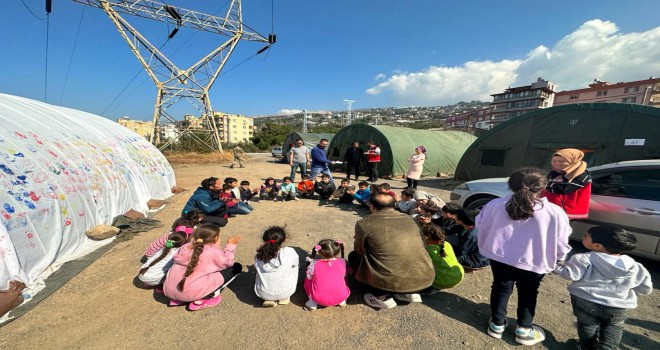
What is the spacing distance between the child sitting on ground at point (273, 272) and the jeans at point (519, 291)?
6.90 feet

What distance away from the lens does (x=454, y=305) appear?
2.97m

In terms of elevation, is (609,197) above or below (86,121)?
below

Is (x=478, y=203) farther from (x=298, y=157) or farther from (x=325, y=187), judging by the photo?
(x=298, y=157)

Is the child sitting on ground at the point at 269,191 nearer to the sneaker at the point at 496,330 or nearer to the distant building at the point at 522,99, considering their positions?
the sneaker at the point at 496,330

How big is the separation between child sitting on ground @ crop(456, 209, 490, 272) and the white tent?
551 centimetres

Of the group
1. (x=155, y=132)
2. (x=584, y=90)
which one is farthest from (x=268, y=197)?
(x=584, y=90)

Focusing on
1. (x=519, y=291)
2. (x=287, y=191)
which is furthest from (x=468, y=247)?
(x=287, y=191)

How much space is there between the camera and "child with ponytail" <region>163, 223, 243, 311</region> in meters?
2.79

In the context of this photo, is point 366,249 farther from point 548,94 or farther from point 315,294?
point 548,94

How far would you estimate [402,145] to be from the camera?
1273 centimetres

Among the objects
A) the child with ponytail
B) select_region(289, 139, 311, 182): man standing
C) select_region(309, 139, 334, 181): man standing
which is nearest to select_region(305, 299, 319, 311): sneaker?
the child with ponytail

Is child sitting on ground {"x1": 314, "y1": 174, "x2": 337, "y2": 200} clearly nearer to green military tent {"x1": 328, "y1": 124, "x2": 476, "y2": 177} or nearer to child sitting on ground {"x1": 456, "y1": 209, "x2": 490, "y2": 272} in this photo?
child sitting on ground {"x1": 456, "y1": 209, "x2": 490, "y2": 272}

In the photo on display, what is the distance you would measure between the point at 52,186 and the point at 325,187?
5591 mm

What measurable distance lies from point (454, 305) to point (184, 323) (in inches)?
118
